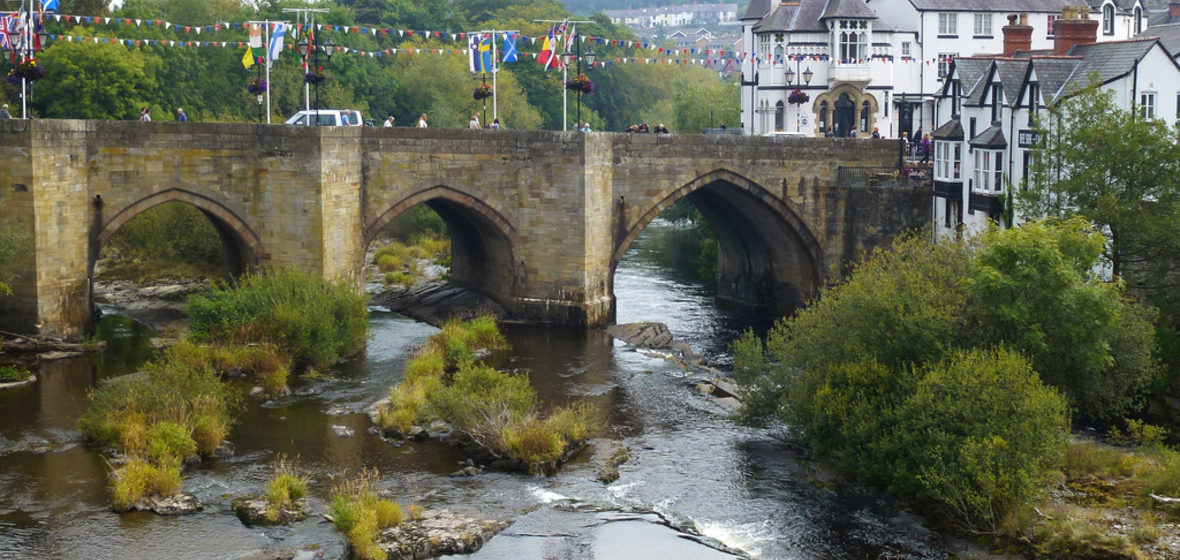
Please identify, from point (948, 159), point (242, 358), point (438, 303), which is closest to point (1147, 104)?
point (948, 159)

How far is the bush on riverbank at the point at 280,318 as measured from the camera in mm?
40250

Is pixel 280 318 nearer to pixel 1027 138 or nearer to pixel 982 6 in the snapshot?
pixel 1027 138

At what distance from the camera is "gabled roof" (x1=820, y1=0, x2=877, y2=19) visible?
63.1 metres

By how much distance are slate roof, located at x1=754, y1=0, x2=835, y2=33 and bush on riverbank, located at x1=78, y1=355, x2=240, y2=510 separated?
3715 cm

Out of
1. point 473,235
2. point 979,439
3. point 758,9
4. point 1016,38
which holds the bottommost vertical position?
point 979,439

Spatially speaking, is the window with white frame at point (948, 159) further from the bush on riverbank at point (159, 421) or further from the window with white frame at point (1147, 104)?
the bush on riverbank at point (159, 421)

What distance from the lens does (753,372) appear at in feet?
117

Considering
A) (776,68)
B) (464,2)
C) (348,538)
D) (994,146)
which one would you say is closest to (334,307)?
(348,538)

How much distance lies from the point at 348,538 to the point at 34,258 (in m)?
19.1

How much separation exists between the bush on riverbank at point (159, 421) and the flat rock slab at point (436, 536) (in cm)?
549

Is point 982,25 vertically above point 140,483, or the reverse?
point 982,25

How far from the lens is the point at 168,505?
94.6ft

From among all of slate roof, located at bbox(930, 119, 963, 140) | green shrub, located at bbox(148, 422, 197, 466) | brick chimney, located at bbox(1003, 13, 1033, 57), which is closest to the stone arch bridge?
slate roof, located at bbox(930, 119, 963, 140)

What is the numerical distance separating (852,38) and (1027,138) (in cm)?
2149
